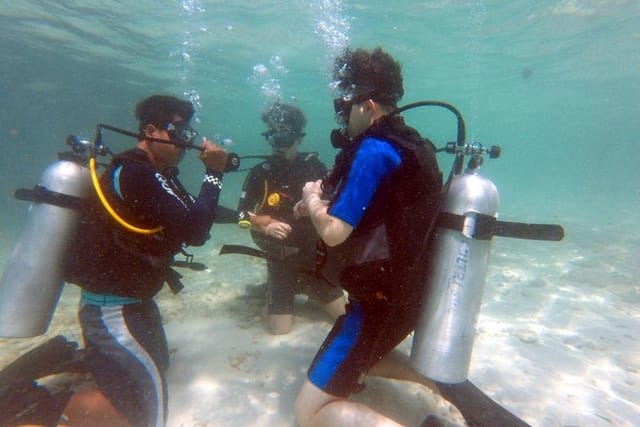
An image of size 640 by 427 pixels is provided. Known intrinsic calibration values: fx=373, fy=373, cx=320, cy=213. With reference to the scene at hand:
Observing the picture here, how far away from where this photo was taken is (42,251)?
3912mm

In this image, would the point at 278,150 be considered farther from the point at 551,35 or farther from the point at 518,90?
the point at 518,90

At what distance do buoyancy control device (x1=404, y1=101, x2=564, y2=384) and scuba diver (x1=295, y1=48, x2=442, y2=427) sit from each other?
0.22 metres

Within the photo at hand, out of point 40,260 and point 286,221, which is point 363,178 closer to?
point 40,260

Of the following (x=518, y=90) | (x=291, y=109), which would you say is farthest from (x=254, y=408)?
(x=518, y=90)

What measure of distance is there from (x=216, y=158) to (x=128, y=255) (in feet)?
4.43

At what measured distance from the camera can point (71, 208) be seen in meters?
4.01

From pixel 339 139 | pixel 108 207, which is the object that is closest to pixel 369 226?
pixel 339 139

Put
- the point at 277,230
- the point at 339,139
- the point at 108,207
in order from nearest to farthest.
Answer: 1. the point at 339,139
2. the point at 108,207
3. the point at 277,230

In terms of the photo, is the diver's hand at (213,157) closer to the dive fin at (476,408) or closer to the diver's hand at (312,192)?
the diver's hand at (312,192)

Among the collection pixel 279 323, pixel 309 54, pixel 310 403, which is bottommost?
pixel 279 323

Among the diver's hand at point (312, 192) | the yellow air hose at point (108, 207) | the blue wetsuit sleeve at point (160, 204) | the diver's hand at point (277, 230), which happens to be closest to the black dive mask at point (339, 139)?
the diver's hand at point (312, 192)

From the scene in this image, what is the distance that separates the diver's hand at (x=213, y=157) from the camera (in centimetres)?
402

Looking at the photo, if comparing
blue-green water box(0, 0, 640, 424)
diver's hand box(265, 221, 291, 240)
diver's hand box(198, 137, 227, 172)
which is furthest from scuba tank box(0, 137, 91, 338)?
blue-green water box(0, 0, 640, 424)

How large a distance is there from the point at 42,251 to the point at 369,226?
344 centimetres
